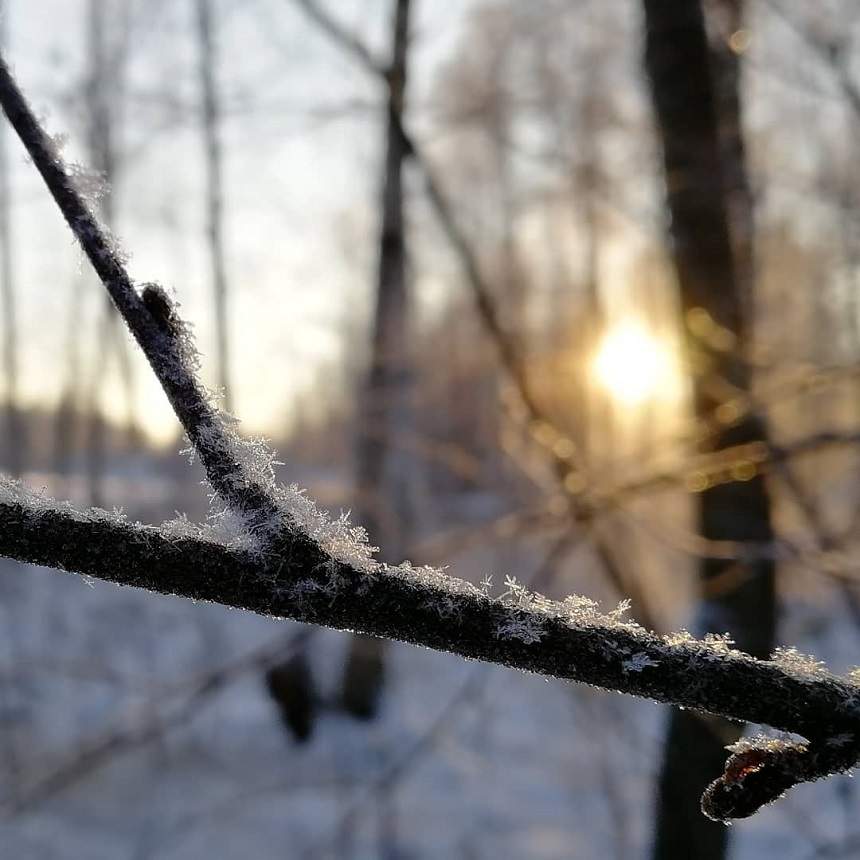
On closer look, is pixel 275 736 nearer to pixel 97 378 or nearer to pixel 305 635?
pixel 305 635

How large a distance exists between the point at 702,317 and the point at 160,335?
195cm

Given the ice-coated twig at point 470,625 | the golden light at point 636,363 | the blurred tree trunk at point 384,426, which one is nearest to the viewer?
the ice-coated twig at point 470,625

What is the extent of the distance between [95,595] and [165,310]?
30.0 ft

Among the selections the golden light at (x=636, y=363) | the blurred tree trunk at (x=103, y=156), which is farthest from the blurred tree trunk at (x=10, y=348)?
the golden light at (x=636, y=363)

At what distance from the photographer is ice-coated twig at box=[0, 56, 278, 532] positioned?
0.40 meters

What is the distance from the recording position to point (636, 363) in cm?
342

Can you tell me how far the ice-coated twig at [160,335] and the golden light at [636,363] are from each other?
6.73ft

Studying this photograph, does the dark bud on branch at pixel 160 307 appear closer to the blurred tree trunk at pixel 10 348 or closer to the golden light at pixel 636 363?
the golden light at pixel 636 363

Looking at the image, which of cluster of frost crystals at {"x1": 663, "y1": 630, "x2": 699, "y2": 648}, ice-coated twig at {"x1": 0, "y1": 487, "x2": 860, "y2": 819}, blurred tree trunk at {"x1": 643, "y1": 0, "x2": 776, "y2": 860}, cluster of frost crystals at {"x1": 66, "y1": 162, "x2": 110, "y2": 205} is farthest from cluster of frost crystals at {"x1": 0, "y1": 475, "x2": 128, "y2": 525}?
blurred tree trunk at {"x1": 643, "y1": 0, "x2": 776, "y2": 860}

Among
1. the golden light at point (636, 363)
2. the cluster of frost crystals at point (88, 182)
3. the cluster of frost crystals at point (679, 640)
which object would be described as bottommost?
the cluster of frost crystals at point (679, 640)

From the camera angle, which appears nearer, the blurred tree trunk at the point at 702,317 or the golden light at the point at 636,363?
the blurred tree trunk at the point at 702,317

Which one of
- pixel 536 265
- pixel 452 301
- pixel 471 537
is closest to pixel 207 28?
pixel 452 301

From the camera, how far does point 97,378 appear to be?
1088 cm

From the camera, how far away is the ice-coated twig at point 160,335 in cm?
Result: 40
